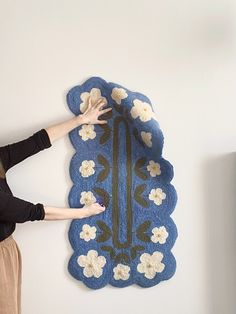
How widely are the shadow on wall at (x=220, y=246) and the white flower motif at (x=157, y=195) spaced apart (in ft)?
0.60

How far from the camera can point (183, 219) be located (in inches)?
57.3

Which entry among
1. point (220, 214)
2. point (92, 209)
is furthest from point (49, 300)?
point (220, 214)

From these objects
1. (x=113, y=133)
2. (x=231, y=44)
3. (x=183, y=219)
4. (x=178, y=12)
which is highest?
(x=178, y=12)

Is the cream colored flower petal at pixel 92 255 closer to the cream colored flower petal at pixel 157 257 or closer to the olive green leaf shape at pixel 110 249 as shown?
the olive green leaf shape at pixel 110 249

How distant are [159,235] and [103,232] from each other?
8.8 inches

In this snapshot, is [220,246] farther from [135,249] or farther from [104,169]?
[104,169]

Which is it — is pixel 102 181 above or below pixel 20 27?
below

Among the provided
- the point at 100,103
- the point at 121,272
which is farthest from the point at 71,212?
the point at 100,103

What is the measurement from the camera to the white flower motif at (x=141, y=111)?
4.42 ft

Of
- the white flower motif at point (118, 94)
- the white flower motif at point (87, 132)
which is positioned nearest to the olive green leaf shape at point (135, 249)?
the white flower motif at point (87, 132)

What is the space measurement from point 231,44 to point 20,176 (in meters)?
1.02

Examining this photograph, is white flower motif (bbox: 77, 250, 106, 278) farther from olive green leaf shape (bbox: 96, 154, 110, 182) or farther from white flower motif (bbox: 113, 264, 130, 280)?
olive green leaf shape (bbox: 96, 154, 110, 182)

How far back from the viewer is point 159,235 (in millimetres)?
1423

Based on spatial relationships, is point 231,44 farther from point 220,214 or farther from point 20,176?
point 20,176
